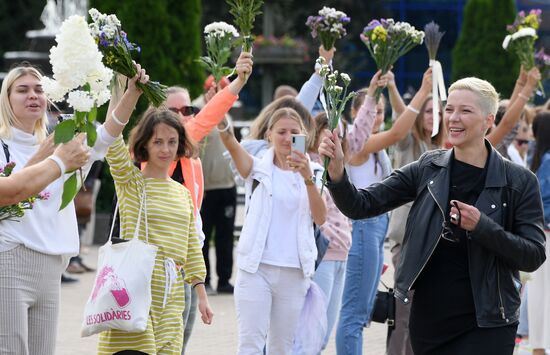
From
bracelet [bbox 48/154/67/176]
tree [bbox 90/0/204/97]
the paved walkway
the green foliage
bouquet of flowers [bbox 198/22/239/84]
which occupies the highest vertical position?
the green foliage

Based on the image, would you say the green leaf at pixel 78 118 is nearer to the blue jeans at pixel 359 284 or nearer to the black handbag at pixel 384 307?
the black handbag at pixel 384 307

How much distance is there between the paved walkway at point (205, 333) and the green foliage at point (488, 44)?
15.7 m

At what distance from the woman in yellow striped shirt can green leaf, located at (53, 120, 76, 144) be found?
1.21 meters

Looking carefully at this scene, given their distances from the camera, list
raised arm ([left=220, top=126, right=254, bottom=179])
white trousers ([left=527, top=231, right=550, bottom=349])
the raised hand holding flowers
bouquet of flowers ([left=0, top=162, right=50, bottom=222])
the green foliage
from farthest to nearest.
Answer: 1. the green foliage
2. the raised hand holding flowers
3. white trousers ([left=527, top=231, right=550, bottom=349])
4. raised arm ([left=220, top=126, right=254, bottom=179])
5. bouquet of flowers ([left=0, top=162, right=50, bottom=222])

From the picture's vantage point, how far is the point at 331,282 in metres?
7.79

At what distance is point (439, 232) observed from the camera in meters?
5.13

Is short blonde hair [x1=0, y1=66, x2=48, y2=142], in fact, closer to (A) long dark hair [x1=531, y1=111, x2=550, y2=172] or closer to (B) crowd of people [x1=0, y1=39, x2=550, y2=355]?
(B) crowd of people [x1=0, y1=39, x2=550, y2=355]

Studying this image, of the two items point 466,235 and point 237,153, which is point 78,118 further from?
point 237,153

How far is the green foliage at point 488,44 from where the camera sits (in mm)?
26453

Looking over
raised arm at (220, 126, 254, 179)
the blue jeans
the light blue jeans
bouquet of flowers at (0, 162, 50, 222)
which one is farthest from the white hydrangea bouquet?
the blue jeans

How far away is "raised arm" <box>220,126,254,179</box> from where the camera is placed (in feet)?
23.4

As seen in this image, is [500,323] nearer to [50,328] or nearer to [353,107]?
[50,328]

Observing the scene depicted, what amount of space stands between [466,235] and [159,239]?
1.99m

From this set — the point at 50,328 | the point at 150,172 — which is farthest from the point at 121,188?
the point at 50,328
